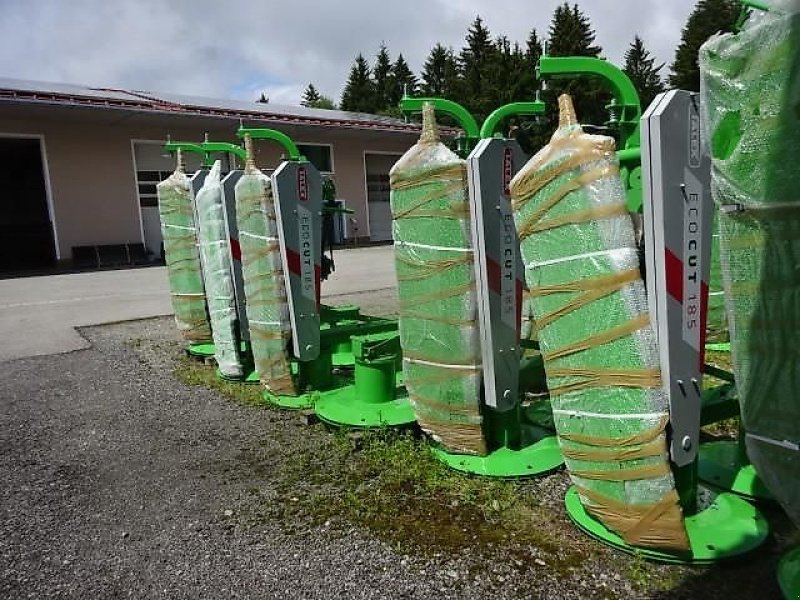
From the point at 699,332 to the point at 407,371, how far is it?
1762 millimetres

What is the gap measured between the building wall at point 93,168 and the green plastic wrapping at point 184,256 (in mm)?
9823

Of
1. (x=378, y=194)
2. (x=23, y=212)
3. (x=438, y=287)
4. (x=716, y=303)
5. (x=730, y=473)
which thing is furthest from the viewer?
(x=378, y=194)

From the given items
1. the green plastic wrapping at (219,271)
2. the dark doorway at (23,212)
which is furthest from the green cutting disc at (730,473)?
the dark doorway at (23,212)

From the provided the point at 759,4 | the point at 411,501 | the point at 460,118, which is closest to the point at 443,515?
the point at 411,501

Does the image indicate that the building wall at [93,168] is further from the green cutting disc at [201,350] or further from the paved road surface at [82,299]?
the green cutting disc at [201,350]

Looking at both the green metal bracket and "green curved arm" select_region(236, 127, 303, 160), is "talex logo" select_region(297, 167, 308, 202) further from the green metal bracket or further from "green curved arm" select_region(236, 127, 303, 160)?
the green metal bracket

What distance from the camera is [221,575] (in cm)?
256

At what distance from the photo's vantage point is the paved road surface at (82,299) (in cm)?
794

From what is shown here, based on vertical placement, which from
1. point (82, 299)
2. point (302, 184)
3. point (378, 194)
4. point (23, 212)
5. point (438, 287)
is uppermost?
point (23, 212)

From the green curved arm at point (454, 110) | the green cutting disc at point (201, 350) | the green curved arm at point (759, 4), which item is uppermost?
the green curved arm at point (454, 110)

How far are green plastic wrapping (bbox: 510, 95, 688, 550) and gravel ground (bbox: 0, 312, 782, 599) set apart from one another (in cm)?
27

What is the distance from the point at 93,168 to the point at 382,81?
129ft

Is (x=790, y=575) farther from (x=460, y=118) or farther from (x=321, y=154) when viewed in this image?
(x=321, y=154)

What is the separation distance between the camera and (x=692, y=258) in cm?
236
